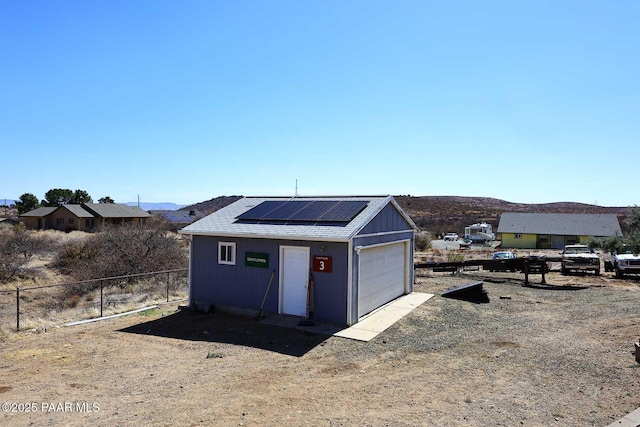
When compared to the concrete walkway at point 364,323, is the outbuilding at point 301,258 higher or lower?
higher

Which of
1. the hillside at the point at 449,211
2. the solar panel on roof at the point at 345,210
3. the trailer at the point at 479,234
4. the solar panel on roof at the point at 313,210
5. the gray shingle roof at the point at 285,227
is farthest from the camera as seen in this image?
the hillside at the point at 449,211

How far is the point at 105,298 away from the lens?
17.8 meters

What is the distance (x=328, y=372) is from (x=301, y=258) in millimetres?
4720

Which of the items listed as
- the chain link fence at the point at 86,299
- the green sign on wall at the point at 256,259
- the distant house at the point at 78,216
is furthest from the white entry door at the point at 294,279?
the distant house at the point at 78,216

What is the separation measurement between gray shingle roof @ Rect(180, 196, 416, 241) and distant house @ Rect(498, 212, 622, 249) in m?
49.3

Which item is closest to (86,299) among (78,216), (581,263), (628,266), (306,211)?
(306,211)

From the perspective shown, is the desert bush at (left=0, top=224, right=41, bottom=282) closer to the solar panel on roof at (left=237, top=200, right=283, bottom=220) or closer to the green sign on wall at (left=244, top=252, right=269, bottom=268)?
the solar panel on roof at (left=237, top=200, right=283, bottom=220)

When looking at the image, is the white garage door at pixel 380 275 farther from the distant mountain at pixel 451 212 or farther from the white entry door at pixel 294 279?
the distant mountain at pixel 451 212

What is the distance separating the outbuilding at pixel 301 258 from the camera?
1236 centimetres

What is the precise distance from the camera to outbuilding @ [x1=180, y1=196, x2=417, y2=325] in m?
12.4

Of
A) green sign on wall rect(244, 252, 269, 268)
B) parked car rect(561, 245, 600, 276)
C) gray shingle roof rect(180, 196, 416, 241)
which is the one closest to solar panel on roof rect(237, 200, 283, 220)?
gray shingle roof rect(180, 196, 416, 241)

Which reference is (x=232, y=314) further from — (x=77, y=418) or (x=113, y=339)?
(x=77, y=418)

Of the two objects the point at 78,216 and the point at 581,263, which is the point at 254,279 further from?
the point at 78,216

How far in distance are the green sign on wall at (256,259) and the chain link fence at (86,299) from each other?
3575mm
